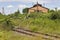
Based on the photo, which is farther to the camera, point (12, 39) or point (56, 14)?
point (56, 14)

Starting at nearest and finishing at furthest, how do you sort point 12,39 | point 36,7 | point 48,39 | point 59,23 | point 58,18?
point 12,39
point 48,39
point 59,23
point 58,18
point 36,7

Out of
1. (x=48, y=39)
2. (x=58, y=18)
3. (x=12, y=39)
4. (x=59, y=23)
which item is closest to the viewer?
(x=12, y=39)

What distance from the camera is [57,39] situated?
51.4 ft

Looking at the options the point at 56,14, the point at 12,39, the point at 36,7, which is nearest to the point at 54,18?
the point at 56,14

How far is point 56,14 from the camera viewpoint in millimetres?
31703

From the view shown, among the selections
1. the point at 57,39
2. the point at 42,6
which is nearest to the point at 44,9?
the point at 42,6

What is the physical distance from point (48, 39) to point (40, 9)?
167 ft

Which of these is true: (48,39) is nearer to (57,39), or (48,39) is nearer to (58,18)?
(57,39)

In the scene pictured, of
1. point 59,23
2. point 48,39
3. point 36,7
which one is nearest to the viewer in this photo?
point 48,39

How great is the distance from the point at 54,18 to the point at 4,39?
19065 millimetres

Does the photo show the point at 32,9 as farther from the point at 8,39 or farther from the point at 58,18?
the point at 8,39

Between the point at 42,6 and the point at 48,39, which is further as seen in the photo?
the point at 42,6

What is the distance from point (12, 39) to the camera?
14.0 metres

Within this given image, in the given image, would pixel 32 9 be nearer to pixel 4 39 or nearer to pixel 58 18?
pixel 58 18
